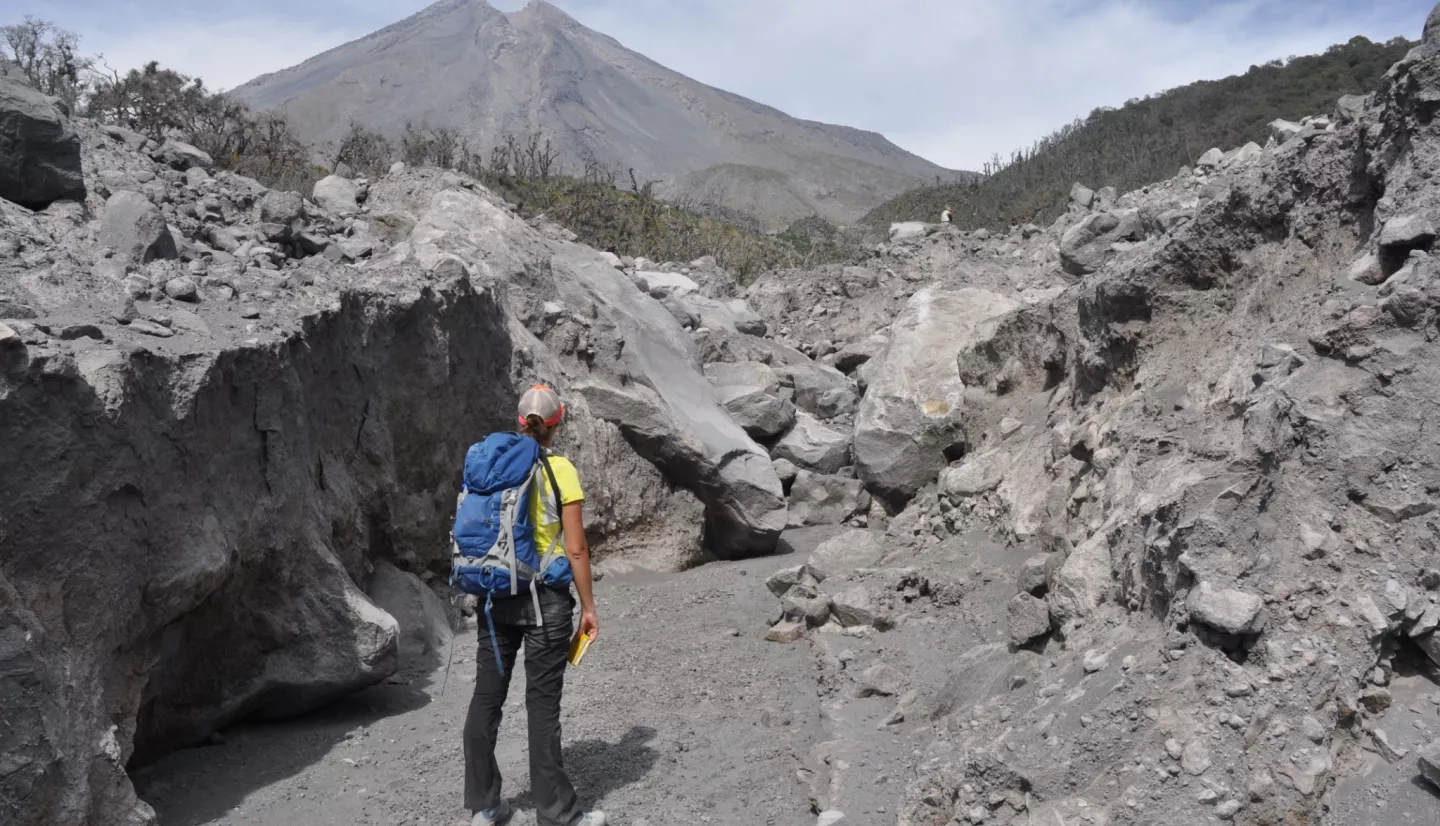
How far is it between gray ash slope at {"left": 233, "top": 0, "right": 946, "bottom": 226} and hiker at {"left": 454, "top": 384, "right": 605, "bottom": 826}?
5080 centimetres

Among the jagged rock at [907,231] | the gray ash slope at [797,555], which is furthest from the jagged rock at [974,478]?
the jagged rock at [907,231]

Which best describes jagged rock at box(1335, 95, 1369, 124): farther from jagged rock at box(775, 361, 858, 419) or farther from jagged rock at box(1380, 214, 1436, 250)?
jagged rock at box(775, 361, 858, 419)

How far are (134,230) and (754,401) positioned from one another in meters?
5.14

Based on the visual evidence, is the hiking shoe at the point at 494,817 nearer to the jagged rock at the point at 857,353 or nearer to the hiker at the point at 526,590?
the hiker at the point at 526,590

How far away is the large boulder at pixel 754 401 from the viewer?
9.10m

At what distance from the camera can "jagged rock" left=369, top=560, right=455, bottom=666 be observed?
5312 millimetres

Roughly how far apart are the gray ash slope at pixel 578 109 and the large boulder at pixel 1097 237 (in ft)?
143

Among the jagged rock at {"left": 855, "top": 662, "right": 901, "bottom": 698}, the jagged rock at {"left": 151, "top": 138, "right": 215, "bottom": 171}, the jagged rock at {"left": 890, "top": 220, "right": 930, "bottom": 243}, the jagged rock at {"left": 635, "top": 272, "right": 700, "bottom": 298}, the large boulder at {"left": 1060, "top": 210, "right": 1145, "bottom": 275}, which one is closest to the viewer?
the jagged rock at {"left": 855, "top": 662, "right": 901, "bottom": 698}

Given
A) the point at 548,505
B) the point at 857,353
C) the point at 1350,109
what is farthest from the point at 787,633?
the point at 857,353

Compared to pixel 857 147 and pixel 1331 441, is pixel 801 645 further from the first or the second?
pixel 857 147

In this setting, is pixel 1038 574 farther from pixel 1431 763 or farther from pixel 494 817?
pixel 494 817

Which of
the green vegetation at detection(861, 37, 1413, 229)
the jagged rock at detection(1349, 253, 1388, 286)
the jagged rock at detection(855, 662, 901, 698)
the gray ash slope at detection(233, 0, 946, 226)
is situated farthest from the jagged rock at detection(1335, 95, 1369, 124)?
the gray ash slope at detection(233, 0, 946, 226)

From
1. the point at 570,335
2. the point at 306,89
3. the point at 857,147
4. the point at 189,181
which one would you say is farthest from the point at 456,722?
the point at 857,147

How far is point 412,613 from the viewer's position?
5.52m
